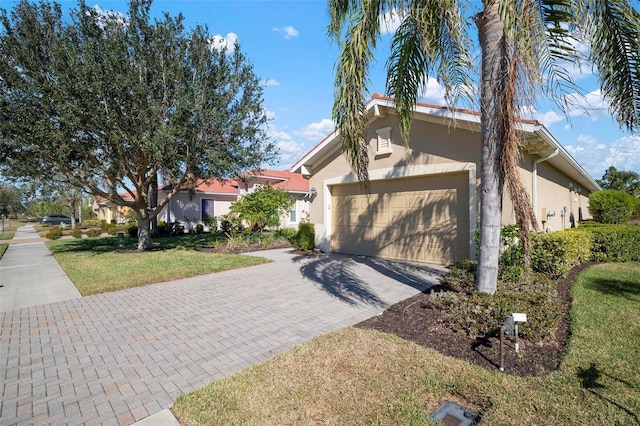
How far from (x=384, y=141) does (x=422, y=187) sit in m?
2.03

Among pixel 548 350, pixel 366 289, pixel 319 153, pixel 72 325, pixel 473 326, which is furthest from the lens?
pixel 319 153

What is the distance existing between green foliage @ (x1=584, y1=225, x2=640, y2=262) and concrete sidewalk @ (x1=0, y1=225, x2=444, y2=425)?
568 centimetres

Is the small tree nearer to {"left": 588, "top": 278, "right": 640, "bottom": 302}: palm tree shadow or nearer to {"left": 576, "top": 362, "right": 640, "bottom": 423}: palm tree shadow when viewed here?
{"left": 588, "top": 278, "right": 640, "bottom": 302}: palm tree shadow

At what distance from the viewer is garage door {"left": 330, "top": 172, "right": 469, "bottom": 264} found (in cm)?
912

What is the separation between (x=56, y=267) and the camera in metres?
10.9

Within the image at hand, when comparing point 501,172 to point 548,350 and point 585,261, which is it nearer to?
point 548,350

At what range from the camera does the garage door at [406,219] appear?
9117mm

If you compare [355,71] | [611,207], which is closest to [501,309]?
[355,71]

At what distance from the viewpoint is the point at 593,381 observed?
Result: 10.6ft

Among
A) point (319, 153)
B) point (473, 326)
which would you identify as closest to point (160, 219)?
point (319, 153)

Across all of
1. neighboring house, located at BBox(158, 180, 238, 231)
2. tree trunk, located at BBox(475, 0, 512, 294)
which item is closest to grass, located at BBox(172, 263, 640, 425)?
tree trunk, located at BBox(475, 0, 512, 294)

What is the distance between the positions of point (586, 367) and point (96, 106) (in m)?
14.1

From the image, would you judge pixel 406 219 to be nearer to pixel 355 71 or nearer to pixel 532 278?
pixel 532 278

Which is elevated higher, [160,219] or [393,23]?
[393,23]
